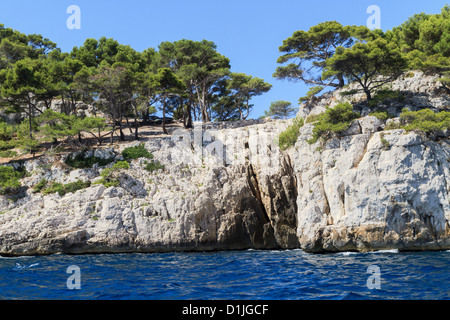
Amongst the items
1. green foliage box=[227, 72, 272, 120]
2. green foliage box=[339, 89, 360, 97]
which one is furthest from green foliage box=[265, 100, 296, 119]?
green foliage box=[339, 89, 360, 97]

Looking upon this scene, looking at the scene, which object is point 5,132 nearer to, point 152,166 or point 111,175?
point 111,175

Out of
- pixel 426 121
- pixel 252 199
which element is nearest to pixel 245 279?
pixel 252 199

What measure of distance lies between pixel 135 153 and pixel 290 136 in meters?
15.3

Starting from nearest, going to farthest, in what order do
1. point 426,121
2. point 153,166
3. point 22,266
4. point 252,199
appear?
point 22,266 → point 426,121 → point 252,199 → point 153,166

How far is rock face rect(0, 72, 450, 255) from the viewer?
2203 centimetres

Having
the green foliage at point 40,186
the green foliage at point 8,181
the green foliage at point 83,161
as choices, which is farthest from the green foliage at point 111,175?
the green foliage at point 8,181

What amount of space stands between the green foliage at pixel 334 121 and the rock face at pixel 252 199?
71cm

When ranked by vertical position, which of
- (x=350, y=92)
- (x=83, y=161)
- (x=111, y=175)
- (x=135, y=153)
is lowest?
(x=111, y=175)

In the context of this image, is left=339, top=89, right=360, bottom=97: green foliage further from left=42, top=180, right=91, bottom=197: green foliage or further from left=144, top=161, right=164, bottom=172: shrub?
left=42, top=180, right=91, bottom=197: green foliage

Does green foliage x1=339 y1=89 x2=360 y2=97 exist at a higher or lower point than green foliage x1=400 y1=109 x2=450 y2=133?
higher

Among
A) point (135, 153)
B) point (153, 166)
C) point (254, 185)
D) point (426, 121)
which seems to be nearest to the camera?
point (426, 121)

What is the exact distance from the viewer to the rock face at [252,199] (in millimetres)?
22031

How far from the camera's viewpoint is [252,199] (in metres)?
30.9

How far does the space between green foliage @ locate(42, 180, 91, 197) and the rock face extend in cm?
50
